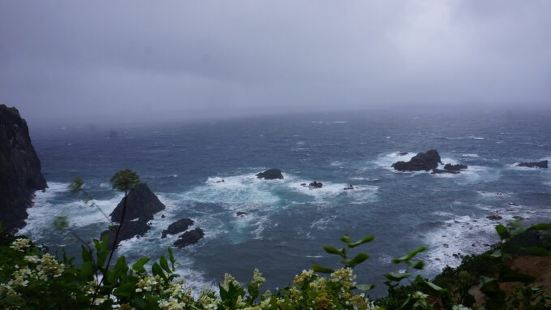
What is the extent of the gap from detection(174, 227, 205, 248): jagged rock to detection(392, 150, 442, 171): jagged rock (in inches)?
1986

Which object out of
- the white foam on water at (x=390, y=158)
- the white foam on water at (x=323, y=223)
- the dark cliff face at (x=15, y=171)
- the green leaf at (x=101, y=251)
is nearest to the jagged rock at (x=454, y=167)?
the white foam on water at (x=390, y=158)

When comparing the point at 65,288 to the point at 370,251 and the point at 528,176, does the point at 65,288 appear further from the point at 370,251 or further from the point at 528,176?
the point at 528,176

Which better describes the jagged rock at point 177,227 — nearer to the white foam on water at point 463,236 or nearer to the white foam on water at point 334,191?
the white foam on water at point 334,191

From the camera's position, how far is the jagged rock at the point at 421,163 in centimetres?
7788

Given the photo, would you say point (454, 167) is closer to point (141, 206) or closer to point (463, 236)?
point (463, 236)

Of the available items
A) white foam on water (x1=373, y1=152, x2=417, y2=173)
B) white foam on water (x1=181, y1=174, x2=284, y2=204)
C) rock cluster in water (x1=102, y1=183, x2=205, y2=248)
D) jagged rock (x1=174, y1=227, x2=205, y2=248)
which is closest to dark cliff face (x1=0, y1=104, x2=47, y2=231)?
rock cluster in water (x1=102, y1=183, x2=205, y2=248)

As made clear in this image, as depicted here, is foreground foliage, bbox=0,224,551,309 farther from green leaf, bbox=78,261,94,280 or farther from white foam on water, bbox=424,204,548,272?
white foam on water, bbox=424,204,548,272

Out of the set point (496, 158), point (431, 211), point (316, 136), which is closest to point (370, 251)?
point (431, 211)

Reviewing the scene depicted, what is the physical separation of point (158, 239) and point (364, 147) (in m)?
78.2

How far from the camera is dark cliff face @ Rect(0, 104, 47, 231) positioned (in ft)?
178

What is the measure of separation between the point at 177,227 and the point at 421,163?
55.8 metres

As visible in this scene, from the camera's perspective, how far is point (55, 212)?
56969mm

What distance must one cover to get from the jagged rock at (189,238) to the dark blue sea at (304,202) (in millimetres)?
1088

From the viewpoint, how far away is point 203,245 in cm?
4469
